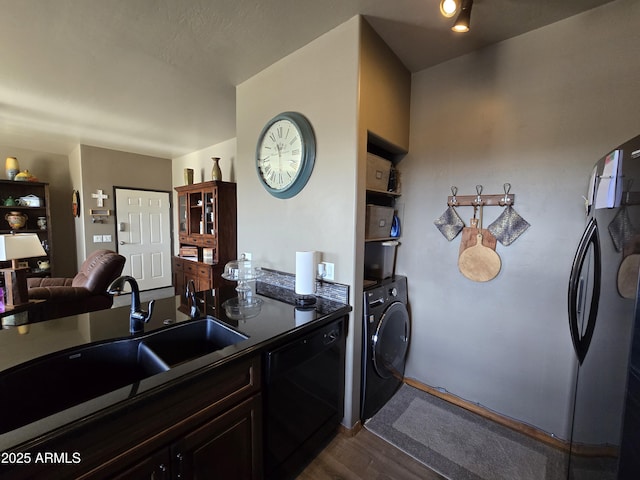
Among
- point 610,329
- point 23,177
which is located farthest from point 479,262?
point 23,177

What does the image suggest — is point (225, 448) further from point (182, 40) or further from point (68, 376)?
point (182, 40)

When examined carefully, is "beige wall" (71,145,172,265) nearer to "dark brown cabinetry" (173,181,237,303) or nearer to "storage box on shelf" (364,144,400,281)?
"dark brown cabinetry" (173,181,237,303)

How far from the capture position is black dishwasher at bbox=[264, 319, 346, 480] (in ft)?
4.16

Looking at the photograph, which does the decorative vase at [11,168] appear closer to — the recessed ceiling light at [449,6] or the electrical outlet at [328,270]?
the electrical outlet at [328,270]

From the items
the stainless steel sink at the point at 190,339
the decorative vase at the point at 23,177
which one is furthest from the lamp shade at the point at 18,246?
the stainless steel sink at the point at 190,339

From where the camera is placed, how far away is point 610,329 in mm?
854

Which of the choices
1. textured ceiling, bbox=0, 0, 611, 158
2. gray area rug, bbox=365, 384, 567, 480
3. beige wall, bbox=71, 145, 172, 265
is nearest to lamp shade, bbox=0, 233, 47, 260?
textured ceiling, bbox=0, 0, 611, 158

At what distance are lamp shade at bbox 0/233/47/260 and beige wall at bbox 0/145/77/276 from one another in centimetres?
233

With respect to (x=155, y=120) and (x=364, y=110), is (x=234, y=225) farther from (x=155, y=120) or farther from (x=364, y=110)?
(x=364, y=110)

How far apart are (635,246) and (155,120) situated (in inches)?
164

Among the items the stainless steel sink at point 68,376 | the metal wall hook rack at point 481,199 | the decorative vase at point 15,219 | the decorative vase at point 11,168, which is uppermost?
the decorative vase at point 11,168

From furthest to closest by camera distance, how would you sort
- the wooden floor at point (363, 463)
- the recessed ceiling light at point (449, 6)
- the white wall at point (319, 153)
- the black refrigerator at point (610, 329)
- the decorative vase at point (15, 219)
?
the decorative vase at point (15, 219)
the white wall at point (319, 153)
the wooden floor at point (363, 463)
the recessed ceiling light at point (449, 6)
the black refrigerator at point (610, 329)

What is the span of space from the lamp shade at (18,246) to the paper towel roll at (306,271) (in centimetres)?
301

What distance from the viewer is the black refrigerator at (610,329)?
0.72 meters
